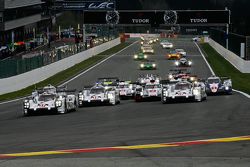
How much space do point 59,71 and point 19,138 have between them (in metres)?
45.8

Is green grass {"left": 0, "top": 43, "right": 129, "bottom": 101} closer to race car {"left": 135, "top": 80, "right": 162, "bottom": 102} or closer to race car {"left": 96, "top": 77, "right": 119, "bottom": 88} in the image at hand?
race car {"left": 96, "top": 77, "right": 119, "bottom": 88}

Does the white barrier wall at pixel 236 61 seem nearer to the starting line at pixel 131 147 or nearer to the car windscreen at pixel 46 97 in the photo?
the car windscreen at pixel 46 97

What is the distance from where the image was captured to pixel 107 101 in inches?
1417

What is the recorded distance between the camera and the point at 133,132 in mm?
21422

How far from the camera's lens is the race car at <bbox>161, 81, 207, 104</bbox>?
35.6 m

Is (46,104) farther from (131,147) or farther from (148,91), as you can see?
(131,147)

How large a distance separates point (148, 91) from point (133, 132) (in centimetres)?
1768

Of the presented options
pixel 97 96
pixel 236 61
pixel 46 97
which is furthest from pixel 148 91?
pixel 236 61

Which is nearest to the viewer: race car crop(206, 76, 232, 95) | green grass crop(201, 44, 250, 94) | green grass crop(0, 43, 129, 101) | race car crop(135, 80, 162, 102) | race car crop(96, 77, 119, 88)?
race car crop(135, 80, 162, 102)

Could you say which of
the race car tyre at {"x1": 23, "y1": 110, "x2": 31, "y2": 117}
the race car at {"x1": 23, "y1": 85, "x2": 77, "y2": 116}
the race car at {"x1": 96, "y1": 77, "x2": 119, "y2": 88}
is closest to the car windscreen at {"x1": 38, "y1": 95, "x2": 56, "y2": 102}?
the race car at {"x1": 23, "y1": 85, "x2": 77, "y2": 116}

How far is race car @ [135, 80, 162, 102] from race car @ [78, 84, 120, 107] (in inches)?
106

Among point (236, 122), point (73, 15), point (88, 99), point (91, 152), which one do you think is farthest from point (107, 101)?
point (73, 15)

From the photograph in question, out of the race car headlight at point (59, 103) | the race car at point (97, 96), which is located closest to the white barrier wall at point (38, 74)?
the race car at point (97, 96)

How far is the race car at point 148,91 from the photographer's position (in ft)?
128
